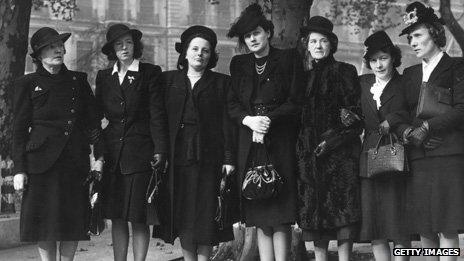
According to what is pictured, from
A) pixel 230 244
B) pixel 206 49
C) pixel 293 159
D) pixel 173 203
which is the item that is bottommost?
pixel 230 244

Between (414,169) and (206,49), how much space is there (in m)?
2.03

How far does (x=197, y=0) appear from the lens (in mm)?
46531

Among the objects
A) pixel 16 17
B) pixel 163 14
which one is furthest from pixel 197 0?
pixel 16 17

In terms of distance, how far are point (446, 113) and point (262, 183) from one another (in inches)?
61.3

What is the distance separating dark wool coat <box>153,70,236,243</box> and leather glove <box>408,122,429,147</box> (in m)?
1.50

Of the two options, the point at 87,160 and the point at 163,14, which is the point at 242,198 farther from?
the point at 163,14

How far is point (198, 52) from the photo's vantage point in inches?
223

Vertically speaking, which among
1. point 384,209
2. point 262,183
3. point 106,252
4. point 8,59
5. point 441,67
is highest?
point 8,59

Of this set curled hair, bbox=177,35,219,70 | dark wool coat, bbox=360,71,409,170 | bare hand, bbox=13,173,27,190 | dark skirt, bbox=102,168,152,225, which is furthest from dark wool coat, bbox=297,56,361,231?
bare hand, bbox=13,173,27,190

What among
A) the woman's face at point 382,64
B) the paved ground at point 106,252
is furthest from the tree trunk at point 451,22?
the woman's face at point 382,64

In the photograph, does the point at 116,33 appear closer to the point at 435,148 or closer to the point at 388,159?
the point at 388,159

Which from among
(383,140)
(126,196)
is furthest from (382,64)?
(126,196)

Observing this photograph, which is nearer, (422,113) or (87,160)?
(422,113)

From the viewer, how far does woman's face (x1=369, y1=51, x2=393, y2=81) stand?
5508 millimetres
